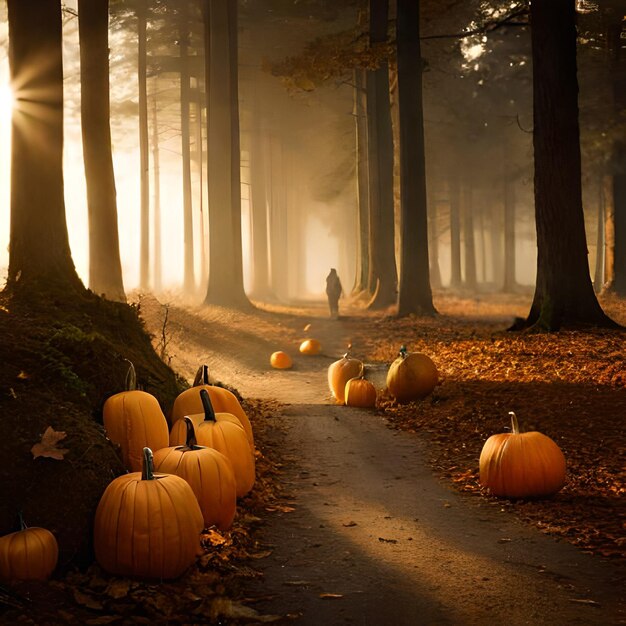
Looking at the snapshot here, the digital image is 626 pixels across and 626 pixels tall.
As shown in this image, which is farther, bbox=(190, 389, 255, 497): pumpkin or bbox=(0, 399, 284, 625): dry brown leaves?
bbox=(190, 389, 255, 497): pumpkin

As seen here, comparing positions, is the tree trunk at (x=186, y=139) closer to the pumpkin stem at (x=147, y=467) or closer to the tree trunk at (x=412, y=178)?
the tree trunk at (x=412, y=178)

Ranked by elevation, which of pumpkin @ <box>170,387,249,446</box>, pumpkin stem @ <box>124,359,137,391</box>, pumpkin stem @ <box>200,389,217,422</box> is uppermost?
pumpkin stem @ <box>124,359,137,391</box>

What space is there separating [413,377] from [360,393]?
94cm

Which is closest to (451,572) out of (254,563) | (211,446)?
(254,563)

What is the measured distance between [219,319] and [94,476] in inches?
661

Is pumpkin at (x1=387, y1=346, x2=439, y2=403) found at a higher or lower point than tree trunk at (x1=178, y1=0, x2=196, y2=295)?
lower

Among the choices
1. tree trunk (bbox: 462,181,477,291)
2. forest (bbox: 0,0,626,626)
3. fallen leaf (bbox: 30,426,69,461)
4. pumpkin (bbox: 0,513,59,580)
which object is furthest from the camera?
tree trunk (bbox: 462,181,477,291)

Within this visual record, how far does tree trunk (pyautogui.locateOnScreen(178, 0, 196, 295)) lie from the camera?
36047 millimetres

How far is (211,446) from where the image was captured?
588cm

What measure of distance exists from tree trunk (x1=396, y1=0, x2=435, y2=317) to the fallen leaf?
17.2m

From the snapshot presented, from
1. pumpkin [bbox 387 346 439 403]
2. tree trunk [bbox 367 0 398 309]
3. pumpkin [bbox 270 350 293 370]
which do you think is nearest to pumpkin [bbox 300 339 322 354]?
pumpkin [bbox 270 350 293 370]

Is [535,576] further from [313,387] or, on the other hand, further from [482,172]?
[482,172]

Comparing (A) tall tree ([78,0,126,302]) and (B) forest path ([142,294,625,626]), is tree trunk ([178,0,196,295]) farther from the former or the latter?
(B) forest path ([142,294,625,626])

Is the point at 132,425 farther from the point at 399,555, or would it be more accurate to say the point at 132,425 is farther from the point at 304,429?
the point at 304,429
